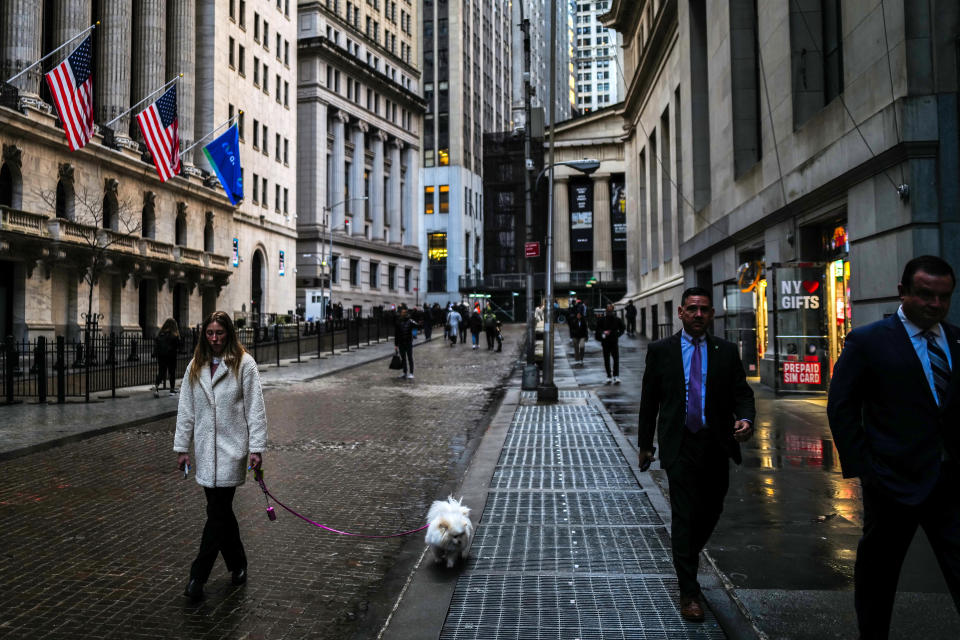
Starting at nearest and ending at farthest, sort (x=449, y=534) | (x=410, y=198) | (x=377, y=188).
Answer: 1. (x=449, y=534)
2. (x=377, y=188)
3. (x=410, y=198)

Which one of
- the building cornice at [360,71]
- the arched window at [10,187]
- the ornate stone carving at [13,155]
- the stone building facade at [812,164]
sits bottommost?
the stone building facade at [812,164]

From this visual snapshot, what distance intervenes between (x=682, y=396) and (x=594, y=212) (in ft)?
226

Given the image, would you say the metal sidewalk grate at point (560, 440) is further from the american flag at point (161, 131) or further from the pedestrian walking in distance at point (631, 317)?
the pedestrian walking in distance at point (631, 317)

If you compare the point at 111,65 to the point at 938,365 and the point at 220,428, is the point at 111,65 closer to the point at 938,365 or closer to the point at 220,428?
the point at 220,428

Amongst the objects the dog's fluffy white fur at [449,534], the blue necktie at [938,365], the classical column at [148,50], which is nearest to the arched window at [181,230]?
the classical column at [148,50]

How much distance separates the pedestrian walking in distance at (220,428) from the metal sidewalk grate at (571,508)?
237 cm

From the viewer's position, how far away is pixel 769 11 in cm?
1769

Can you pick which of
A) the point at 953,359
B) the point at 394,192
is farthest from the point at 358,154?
the point at 953,359

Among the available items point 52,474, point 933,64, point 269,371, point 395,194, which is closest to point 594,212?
point 395,194

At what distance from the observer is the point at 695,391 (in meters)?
4.57

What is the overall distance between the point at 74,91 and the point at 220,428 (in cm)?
2264

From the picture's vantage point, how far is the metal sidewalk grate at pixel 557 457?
9141 millimetres

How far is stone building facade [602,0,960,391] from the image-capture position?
10922 millimetres

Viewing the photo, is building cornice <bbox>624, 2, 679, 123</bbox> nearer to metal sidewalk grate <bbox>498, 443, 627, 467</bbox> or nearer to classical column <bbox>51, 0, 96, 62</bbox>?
metal sidewalk grate <bbox>498, 443, 627, 467</bbox>
